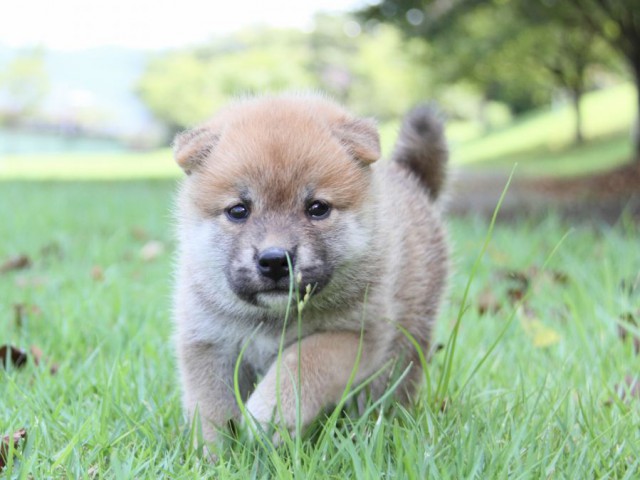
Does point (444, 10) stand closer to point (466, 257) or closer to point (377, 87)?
point (466, 257)

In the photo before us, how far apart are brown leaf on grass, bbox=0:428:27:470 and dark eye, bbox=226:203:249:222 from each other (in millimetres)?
863

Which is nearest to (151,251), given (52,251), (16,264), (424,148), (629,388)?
(52,251)

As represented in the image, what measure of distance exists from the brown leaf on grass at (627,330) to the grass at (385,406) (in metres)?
0.04

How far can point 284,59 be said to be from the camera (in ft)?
166

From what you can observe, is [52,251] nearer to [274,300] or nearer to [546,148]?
[274,300]

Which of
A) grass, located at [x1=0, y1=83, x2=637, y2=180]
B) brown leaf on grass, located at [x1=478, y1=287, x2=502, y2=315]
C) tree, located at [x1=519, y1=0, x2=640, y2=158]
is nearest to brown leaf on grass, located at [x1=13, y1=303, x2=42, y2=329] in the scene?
brown leaf on grass, located at [x1=478, y1=287, x2=502, y2=315]

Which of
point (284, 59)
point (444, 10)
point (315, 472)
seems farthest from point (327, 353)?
point (284, 59)

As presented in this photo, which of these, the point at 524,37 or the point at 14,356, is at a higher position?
the point at 524,37

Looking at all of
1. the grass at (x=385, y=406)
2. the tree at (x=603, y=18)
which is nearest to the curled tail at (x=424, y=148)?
the grass at (x=385, y=406)

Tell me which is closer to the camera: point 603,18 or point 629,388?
point 629,388

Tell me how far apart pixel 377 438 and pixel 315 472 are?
9.9 inches

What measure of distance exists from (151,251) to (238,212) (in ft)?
11.1

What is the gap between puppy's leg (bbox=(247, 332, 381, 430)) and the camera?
206 centimetres

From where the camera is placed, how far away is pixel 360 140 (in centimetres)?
245
